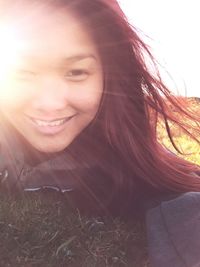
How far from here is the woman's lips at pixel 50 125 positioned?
3.98 metres

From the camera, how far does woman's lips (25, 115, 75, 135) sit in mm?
3980

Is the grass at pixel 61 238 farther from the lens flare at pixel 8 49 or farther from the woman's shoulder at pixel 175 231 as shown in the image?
the lens flare at pixel 8 49

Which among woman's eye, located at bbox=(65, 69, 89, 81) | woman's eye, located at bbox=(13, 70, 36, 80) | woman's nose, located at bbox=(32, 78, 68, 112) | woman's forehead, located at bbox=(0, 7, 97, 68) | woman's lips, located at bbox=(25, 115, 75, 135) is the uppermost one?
woman's forehead, located at bbox=(0, 7, 97, 68)

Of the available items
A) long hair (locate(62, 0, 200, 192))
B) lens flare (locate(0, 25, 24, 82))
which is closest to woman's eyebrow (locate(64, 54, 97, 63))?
long hair (locate(62, 0, 200, 192))

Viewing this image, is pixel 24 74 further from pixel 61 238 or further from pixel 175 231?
pixel 175 231

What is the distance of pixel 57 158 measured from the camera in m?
4.77

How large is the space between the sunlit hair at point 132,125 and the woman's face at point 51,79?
200 millimetres

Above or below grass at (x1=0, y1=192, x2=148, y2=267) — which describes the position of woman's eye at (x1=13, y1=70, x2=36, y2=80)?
above

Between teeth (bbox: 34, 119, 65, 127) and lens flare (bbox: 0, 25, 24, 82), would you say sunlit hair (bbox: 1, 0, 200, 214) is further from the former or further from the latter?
lens flare (bbox: 0, 25, 24, 82)

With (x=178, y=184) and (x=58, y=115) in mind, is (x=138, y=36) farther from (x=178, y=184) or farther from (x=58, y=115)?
(x=178, y=184)

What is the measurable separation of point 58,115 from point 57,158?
92cm

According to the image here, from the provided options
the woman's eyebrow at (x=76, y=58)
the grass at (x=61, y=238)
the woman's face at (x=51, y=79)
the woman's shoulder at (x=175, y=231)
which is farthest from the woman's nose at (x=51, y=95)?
the woman's shoulder at (x=175, y=231)

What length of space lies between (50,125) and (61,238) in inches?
30.2

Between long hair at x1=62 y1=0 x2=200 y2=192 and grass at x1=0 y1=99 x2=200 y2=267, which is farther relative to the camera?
long hair at x1=62 y1=0 x2=200 y2=192
